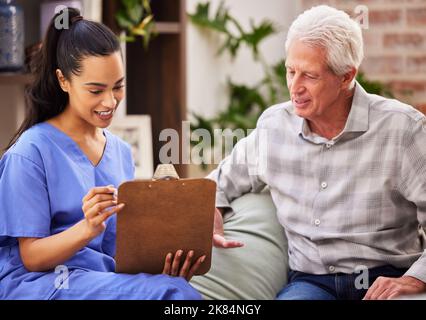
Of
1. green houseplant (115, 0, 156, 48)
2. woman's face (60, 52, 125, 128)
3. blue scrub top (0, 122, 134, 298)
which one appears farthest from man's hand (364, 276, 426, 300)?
green houseplant (115, 0, 156, 48)

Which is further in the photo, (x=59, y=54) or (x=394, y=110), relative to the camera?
(x=394, y=110)

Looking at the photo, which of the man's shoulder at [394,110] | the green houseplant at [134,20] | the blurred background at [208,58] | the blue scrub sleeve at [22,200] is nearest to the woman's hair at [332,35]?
the man's shoulder at [394,110]

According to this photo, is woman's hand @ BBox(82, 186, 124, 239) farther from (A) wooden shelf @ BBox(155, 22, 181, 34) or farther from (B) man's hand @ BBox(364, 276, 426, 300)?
(A) wooden shelf @ BBox(155, 22, 181, 34)

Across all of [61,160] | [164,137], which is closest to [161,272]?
[61,160]

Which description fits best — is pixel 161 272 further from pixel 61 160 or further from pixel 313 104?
pixel 313 104

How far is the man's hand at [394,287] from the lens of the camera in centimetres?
180

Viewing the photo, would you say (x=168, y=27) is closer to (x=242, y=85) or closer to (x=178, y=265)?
(x=242, y=85)

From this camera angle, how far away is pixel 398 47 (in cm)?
334

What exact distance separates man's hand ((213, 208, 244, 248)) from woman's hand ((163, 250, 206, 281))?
276 mm

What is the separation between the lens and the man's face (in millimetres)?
1879

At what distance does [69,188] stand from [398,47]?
1981 millimetres

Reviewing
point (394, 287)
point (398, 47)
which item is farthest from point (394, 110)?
point (398, 47)

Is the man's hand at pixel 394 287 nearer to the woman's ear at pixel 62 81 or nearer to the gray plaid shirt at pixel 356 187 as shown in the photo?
the gray plaid shirt at pixel 356 187

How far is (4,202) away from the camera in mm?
1697
